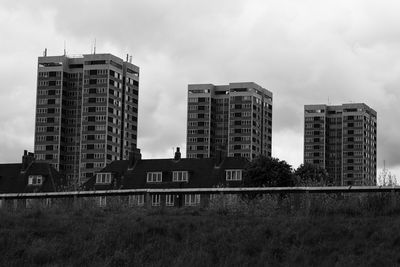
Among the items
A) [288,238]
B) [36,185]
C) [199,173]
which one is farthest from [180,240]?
[36,185]

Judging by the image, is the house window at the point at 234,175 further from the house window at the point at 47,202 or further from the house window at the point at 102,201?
the house window at the point at 102,201

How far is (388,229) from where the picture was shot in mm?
18688

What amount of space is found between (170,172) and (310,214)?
80591 mm

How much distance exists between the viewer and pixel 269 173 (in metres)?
82.7

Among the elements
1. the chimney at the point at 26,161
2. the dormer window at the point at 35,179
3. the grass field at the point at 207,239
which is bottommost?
the grass field at the point at 207,239

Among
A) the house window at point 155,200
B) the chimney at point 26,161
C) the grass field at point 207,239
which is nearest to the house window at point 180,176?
the chimney at point 26,161

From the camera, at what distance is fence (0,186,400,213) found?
2170cm

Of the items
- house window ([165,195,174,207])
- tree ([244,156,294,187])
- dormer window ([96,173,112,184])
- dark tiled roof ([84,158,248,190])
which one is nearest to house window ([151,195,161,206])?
house window ([165,195,174,207])

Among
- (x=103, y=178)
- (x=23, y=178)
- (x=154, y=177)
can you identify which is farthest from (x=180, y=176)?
(x=23, y=178)

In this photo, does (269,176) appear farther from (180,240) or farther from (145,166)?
(180,240)

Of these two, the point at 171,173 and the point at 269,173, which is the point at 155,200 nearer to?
the point at 269,173

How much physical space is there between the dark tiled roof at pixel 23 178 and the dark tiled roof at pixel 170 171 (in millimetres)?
5344

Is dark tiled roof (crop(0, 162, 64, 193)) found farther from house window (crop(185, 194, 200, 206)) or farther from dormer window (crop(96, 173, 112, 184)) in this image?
house window (crop(185, 194, 200, 206))

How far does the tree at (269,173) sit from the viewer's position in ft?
269
